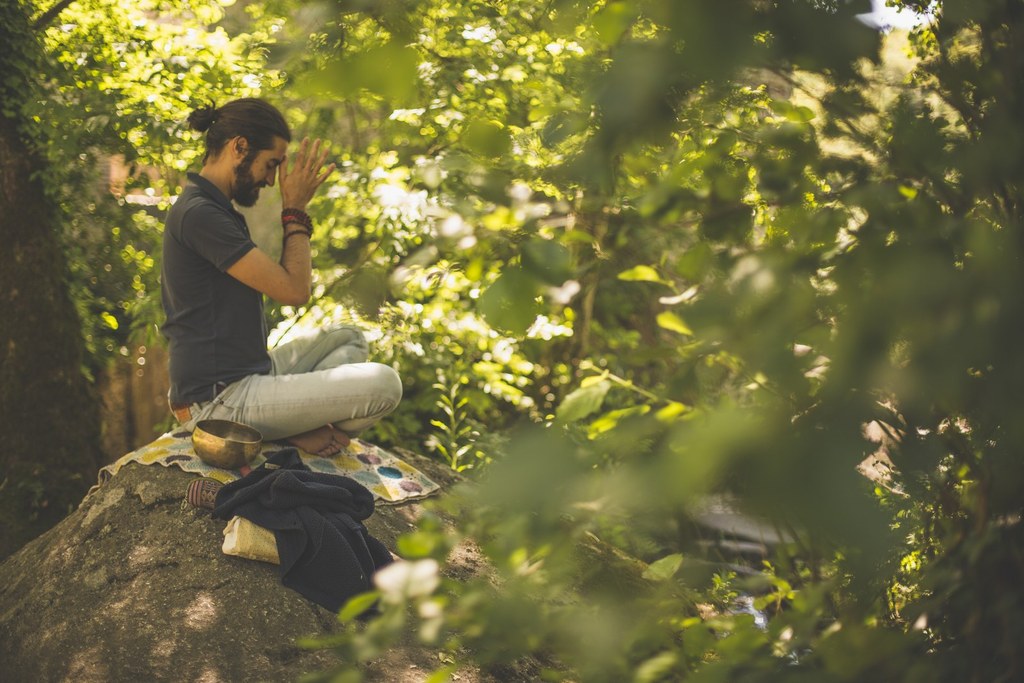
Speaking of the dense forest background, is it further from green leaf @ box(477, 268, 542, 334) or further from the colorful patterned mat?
the colorful patterned mat

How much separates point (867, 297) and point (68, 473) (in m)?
4.33

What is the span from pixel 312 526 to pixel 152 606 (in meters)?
0.53

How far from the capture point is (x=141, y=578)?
10.2ft

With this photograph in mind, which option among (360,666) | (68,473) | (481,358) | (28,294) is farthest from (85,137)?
(360,666)

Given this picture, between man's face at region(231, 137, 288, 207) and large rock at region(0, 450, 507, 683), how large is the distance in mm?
1105

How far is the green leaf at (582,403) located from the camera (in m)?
1.15

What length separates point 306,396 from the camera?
3707 mm

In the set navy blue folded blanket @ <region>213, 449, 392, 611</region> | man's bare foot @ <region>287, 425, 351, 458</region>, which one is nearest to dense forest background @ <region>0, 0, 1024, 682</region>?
navy blue folded blanket @ <region>213, 449, 392, 611</region>

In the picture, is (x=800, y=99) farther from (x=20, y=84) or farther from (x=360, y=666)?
(x=20, y=84)

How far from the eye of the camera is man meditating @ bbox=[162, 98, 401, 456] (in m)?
3.60

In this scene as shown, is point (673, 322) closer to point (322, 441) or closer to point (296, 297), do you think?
point (296, 297)

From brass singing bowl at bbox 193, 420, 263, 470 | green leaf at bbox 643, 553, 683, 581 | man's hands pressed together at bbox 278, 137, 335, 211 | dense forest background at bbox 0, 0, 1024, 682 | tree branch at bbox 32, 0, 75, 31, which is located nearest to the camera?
dense forest background at bbox 0, 0, 1024, 682

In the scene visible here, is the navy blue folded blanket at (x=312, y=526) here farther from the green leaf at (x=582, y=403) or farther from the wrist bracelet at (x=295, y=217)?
the green leaf at (x=582, y=403)

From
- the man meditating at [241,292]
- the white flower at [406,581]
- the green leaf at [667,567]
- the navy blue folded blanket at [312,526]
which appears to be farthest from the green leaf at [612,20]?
the man meditating at [241,292]
